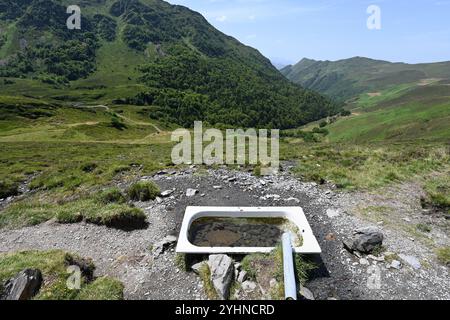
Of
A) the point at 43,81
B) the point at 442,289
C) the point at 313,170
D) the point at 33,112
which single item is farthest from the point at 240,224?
the point at 43,81

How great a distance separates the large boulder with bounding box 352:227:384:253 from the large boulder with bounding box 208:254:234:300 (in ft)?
14.6

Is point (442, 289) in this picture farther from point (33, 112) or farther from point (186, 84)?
point (186, 84)

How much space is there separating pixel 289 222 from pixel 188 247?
4.41 m

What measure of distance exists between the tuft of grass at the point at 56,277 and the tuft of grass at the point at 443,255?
1002cm

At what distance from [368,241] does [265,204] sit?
5.20 m

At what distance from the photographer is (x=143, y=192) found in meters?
15.2

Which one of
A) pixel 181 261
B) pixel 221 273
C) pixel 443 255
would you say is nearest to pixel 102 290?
pixel 181 261

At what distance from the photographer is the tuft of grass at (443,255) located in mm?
9655

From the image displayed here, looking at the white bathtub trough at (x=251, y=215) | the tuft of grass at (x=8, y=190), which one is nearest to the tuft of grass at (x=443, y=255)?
the white bathtub trough at (x=251, y=215)

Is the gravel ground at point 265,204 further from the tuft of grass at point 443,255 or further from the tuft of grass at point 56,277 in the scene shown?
the tuft of grass at point 56,277

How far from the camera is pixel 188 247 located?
969 centimetres

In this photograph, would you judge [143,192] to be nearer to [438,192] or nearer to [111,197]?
[111,197]

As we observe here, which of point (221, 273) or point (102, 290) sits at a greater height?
point (221, 273)

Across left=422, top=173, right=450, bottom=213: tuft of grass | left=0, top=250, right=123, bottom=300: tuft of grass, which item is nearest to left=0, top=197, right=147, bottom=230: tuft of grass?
left=0, top=250, right=123, bottom=300: tuft of grass
